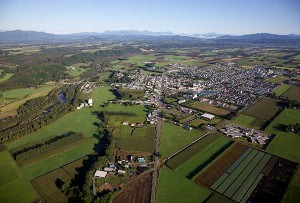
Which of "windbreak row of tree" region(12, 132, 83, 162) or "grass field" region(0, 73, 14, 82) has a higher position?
"windbreak row of tree" region(12, 132, 83, 162)

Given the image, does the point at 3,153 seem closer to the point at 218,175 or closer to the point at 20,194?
the point at 20,194

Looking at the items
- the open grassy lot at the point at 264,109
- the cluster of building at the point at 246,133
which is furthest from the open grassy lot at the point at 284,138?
the open grassy lot at the point at 264,109

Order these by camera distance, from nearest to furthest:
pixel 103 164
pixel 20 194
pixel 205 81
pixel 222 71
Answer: pixel 20 194
pixel 103 164
pixel 205 81
pixel 222 71

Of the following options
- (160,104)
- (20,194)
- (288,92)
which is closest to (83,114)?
(160,104)

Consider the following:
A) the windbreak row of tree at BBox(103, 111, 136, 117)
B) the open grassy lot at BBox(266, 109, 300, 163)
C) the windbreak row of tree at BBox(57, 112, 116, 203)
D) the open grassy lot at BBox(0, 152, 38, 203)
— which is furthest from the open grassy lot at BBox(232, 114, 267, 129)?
the open grassy lot at BBox(0, 152, 38, 203)

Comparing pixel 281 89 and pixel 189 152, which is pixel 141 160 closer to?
pixel 189 152

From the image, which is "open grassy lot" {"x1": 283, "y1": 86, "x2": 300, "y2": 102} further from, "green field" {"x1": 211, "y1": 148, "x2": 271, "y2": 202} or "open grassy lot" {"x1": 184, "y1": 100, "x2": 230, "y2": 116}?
"green field" {"x1": 211, "y1": 148, "x2": 271, "y2": 202}
